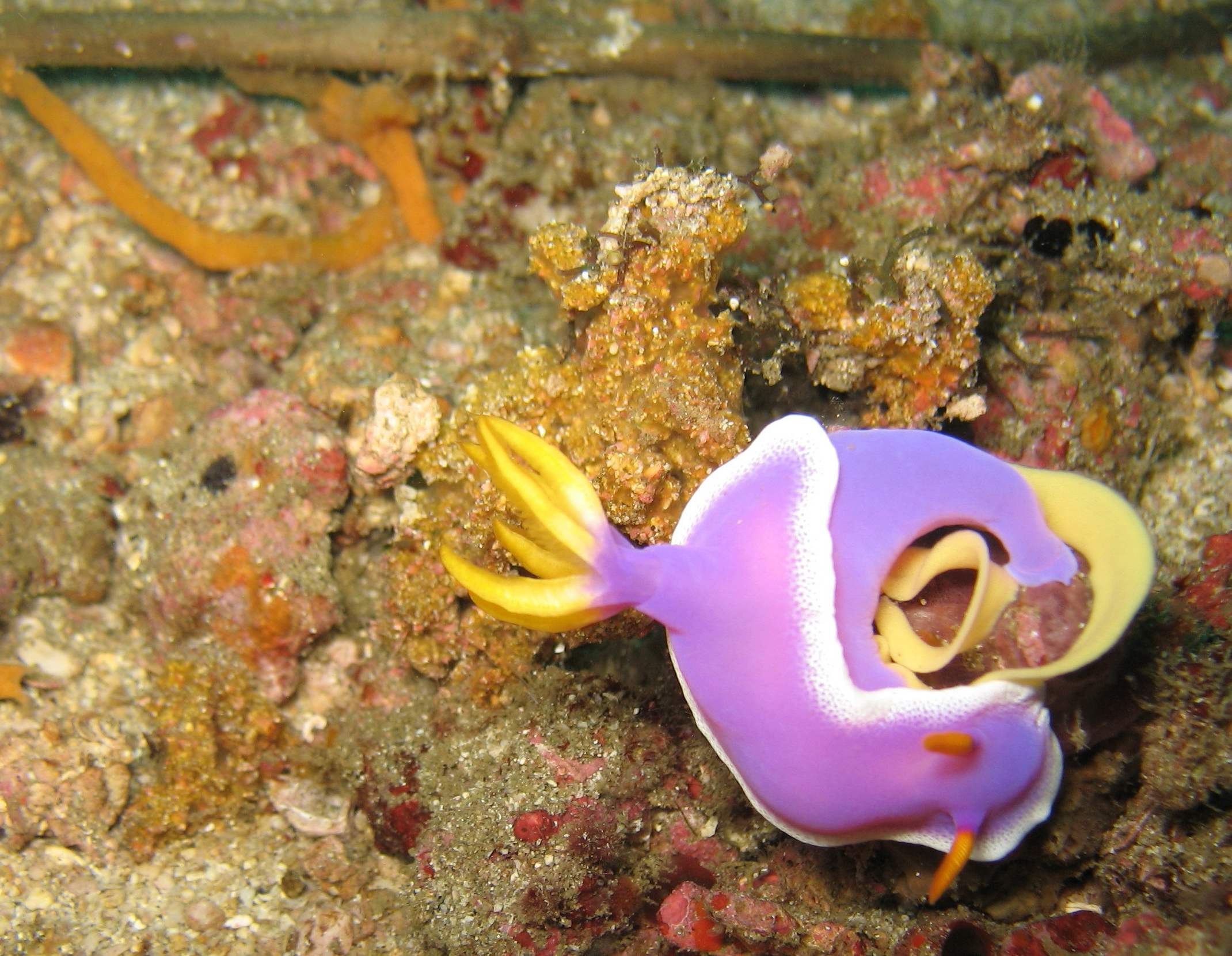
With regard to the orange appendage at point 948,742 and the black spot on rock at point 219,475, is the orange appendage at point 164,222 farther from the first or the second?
the orange appendage at point 948,742

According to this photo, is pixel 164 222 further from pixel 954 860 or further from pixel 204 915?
pixel 954 860

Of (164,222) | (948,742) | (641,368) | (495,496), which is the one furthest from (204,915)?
(164,222)

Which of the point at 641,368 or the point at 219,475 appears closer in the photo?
the point at 641,368

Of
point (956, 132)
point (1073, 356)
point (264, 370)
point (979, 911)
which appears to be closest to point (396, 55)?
point (264, 370)

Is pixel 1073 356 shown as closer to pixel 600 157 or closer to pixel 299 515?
pixel 600 157

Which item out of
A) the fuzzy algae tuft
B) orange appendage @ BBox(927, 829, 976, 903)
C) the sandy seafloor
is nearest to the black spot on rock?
the sandy seafloor

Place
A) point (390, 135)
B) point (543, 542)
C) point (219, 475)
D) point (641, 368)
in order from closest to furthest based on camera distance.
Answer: point (543, 542)
point (641, 368)
point (219, 475)
point (390, 135)
